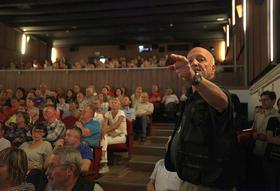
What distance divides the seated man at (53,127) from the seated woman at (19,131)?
0.30 meters

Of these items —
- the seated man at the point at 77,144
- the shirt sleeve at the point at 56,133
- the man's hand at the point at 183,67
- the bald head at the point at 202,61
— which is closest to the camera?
the man's hand at the point at 183,67

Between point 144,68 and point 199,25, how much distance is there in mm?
4172

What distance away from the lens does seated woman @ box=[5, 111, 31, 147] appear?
13.1ft

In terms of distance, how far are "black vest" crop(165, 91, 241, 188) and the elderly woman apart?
1038mm

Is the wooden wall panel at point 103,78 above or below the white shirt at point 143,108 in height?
above

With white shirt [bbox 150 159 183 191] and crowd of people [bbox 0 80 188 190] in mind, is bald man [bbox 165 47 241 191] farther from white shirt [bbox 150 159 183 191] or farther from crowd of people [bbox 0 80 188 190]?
crowd of people [bbox 0 80 188 190]

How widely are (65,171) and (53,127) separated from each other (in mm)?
1879

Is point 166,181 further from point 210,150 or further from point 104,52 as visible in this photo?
point 104,52

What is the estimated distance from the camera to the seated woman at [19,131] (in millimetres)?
3994

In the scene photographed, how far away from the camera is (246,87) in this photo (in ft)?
21.9

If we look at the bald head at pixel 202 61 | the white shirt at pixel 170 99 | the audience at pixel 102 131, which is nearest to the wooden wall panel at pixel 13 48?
the audience at pixel 102 131

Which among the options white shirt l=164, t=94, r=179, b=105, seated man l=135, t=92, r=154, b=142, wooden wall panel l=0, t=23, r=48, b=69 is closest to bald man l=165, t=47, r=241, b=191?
seated man l=135, t=92, r=154, b=142

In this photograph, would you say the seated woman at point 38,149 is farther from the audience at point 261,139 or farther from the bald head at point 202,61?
the bald head at point 202,61

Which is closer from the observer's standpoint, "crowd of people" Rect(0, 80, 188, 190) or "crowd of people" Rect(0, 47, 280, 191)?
"crowd of people" Rect(0, 47, 280, 191)
